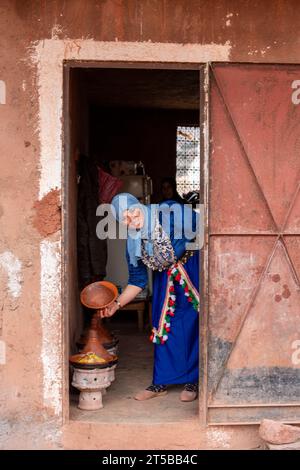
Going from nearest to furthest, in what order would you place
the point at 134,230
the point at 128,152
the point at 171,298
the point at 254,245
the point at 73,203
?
the point at 254,245 < the point at 134,230 < the point at 171,298 < the point at 73,203 < the point at 128,152

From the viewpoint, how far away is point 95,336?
502cm

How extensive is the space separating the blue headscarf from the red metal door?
572mm

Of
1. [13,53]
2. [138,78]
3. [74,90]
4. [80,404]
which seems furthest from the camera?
[138,78]

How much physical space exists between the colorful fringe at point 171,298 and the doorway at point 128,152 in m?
0.53

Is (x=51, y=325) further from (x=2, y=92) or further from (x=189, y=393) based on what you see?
(x=2, y=92)

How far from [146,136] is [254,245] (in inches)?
239

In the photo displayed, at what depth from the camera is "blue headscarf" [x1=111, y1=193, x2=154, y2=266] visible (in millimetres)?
4809

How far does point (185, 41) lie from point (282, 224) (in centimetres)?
146

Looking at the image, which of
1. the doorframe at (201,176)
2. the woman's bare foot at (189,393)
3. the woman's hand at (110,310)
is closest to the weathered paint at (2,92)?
the doorframe at (201,176)

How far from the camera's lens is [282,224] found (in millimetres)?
4609

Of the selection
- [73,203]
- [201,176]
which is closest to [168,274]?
[201,176]

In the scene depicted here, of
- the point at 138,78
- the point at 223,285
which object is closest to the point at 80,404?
the point at 223,285

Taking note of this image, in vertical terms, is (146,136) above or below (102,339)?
above
